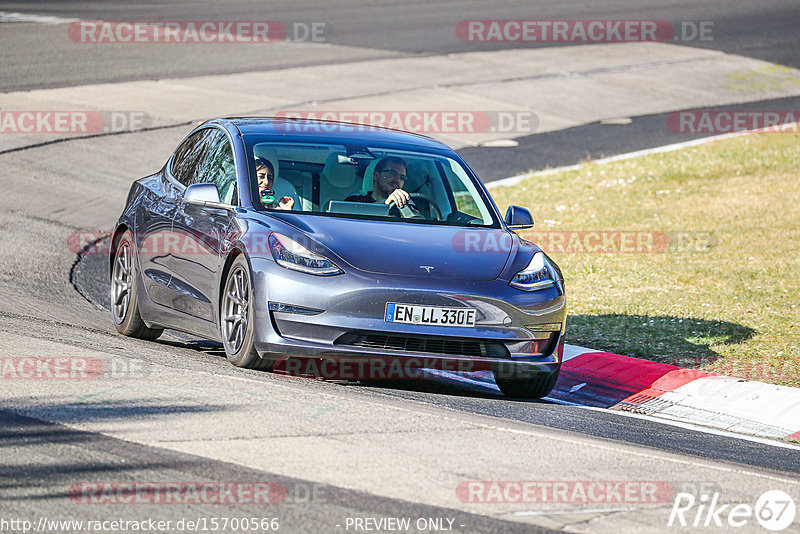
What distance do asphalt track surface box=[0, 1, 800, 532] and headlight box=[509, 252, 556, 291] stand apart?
0.77 meters

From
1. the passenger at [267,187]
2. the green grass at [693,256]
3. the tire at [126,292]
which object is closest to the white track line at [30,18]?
the green grass at [693,256]

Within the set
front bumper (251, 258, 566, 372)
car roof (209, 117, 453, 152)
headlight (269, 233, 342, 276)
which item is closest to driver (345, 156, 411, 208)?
car roof (209, 117, 453, 152)

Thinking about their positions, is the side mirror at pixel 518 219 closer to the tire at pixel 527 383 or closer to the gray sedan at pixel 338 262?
the gray sedan at pixel 338 262

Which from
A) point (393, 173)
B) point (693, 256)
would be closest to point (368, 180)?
point (393, 173)

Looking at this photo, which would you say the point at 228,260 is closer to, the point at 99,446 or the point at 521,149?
the point at 99,446

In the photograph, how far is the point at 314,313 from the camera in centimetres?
738

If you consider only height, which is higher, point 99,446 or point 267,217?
point 267,217

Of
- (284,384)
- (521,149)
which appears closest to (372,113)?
(521,149)

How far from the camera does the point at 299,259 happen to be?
7512 mm

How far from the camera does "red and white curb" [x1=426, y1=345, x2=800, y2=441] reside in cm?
851

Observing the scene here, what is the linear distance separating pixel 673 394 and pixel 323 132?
323cm

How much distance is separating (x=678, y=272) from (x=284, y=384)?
7127 mm

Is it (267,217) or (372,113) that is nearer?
(267,217)

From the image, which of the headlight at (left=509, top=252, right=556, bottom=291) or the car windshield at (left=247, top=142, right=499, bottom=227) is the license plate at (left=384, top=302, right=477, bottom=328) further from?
the car windshield at (left=247, top=142, right=499, bottom=227)
